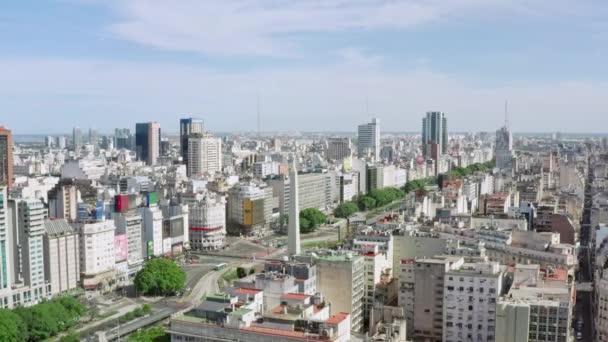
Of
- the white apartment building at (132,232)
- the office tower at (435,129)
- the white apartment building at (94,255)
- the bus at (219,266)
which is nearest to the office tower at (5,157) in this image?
the white apartment building at (132,232)

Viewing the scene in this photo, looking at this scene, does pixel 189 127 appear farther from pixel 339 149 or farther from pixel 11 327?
pixel 11 327

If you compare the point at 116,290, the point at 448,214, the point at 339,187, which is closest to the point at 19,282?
the point at 116,290

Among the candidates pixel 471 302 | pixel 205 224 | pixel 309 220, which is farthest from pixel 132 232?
pixel 471 302

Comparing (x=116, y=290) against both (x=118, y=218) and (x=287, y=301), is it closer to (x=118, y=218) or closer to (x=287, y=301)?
(x=118, y=218)

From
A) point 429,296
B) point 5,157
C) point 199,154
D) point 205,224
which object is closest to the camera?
point 429,296

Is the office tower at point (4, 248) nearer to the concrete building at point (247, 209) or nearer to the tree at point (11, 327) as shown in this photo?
the tree at point (11, 327)

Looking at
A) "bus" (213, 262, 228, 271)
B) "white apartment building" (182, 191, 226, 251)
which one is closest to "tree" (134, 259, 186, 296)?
"bus" (213, 262, 228, 271)

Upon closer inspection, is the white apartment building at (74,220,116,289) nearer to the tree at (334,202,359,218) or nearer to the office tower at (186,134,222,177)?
the tree at (334,202,359,218)
